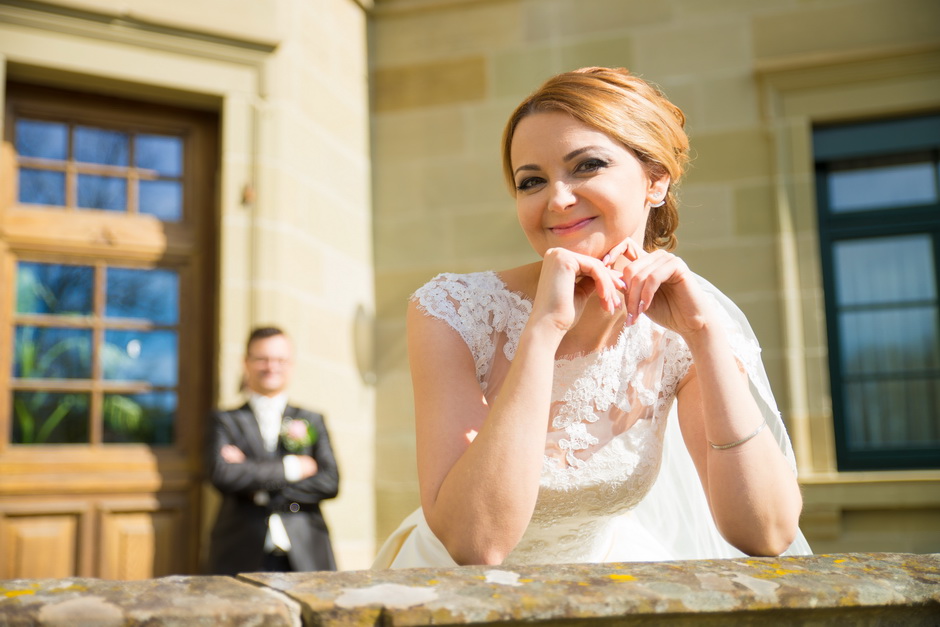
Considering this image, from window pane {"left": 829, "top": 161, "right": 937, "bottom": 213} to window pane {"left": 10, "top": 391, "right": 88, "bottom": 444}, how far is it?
4498mm

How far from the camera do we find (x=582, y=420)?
82.8 inches

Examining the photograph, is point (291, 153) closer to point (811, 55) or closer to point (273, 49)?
point (273, 49)

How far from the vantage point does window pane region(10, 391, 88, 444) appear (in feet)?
16.4

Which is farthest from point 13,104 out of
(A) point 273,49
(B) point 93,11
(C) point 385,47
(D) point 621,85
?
(D) point 621,85

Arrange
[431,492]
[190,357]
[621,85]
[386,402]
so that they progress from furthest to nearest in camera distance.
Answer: [386,402] → [190,357] → [621,85] → [431,492]

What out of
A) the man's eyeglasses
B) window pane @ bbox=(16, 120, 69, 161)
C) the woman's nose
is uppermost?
window pane @ bbox=(16, 120, 69, 161)

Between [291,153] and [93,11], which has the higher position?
[93,11]

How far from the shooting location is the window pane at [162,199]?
5.44 meters

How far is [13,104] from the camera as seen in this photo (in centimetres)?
509

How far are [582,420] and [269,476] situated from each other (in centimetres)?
242

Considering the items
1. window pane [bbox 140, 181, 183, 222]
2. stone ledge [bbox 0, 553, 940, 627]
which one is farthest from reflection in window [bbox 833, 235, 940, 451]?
stone ledge [bbox 0, 553, 940, 627]

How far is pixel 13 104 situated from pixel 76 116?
31 centimetres

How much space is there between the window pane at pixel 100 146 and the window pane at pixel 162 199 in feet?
0.63

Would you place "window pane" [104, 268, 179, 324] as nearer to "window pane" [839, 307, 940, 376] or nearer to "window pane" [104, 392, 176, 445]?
"window pane" [104, 392, 176, 445]
